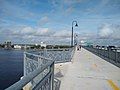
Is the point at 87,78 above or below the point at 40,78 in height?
below

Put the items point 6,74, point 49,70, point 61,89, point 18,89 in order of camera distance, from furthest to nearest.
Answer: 1. point 6,74
2. point 61,89
3. point 49,70
4. point 18,89

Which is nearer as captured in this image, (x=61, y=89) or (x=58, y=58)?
(x=61, y=89)

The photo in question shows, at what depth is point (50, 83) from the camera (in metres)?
6.25

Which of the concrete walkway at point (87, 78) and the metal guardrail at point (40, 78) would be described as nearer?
the metal guardrail at point (40, 78)

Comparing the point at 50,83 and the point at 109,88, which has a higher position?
the point at 50,83

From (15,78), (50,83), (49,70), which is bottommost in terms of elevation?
(15,78)

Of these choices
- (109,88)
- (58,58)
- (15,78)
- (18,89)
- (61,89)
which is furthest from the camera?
(15,78)

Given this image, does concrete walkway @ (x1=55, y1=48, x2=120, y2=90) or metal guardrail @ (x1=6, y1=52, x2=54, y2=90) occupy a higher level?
metal guardrail @ (x1=6, y1=52, x2=54, y2=90)

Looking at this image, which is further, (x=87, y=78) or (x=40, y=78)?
(x=87, y=78)

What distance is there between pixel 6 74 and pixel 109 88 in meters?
42.4

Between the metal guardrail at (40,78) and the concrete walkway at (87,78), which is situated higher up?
the metal guardrail at (40,78)

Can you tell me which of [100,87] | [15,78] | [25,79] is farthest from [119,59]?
[15,78]

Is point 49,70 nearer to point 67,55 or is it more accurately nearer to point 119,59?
point 119,59

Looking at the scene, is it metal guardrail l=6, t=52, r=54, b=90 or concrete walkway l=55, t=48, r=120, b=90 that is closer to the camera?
metal guardrail l=6, t=52, r=54, b=90
